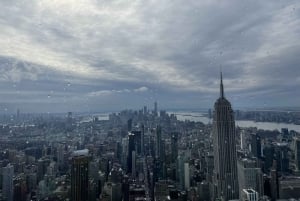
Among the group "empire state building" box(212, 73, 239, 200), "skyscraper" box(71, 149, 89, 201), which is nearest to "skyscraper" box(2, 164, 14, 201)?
"skyscraper" box(71, 149, 89, 201)

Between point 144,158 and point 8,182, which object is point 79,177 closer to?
point 8,182

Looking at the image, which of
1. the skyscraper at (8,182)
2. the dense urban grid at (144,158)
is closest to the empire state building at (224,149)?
the dense urban grid at (144,158)

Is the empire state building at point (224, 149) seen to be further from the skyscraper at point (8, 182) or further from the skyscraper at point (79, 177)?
the skyscraper at point (8, 182)

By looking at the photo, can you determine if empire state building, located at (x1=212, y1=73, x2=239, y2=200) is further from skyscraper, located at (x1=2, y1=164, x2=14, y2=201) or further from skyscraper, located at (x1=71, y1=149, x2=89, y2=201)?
skyscraper, located at (x1=2, y1=164, x2=14, y2=201)

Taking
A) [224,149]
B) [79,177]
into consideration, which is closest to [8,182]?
[79,177]

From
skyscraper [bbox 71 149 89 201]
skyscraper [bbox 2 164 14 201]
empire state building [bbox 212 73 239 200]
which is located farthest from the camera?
empire state building [bbox 212 73 239 200]

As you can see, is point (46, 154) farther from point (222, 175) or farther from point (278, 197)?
point (278, 197)

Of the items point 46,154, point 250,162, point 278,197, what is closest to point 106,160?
point 46,154
